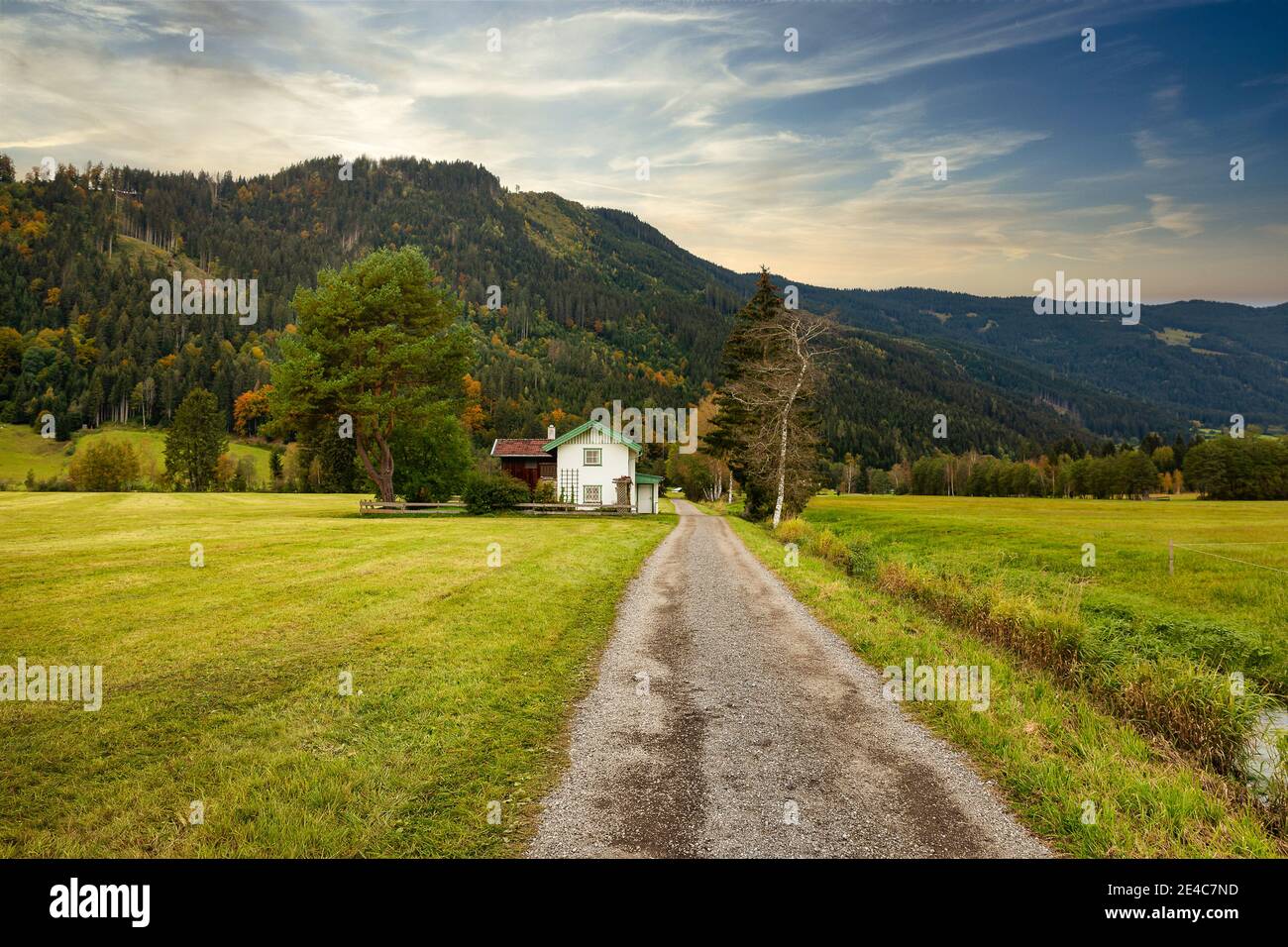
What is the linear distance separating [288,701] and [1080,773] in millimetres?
9457

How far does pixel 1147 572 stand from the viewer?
24172 mm

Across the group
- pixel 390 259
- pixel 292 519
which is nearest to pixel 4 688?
pixel 292 519

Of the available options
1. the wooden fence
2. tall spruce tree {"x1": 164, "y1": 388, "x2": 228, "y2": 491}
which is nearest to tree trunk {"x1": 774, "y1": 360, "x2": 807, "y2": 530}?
the wooden fence

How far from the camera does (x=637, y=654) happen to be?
10.9m

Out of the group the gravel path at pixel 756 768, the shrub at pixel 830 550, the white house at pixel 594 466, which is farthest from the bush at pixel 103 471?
the gravel path at pixel 756 768

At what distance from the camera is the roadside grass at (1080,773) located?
5.04 meters

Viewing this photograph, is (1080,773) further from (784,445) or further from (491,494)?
(491,494)

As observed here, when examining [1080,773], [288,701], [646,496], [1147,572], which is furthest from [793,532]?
[288,701]

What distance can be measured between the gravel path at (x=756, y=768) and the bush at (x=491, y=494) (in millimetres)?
35576

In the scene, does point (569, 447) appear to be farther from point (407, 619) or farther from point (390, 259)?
point (407, 619)

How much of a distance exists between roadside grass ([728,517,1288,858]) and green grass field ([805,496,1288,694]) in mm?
5000

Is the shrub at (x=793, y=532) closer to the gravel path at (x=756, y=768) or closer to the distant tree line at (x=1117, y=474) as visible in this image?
the gravel path at (x=756, y=768)

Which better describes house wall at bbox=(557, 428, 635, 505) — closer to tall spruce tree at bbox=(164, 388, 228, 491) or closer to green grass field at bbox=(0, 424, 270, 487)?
tall spruce tree at bbox=(164, 388, 228, 491)
